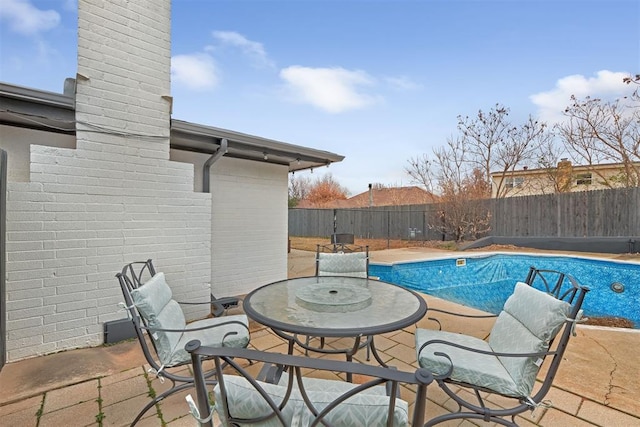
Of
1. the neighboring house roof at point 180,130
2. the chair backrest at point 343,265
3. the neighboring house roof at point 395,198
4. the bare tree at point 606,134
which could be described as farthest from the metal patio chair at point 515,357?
the neighboring house roof at point 395,198

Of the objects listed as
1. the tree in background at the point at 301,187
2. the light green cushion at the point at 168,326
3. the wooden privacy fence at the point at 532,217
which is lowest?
the light green cushion at the point at 168,326

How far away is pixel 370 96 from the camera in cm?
959

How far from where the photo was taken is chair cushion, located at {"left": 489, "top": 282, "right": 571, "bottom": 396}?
1.55m

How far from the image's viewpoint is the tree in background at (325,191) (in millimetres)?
27734

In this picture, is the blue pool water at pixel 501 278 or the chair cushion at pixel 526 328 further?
the blue pool water at pixel 501 278

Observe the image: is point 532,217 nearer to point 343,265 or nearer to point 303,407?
point 343,265

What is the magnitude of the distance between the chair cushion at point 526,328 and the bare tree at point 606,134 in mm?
11567

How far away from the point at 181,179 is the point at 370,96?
308 inches

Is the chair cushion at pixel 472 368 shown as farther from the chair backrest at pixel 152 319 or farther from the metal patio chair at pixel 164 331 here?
the chair backrest at pixel 152 319

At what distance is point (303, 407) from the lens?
0.95m

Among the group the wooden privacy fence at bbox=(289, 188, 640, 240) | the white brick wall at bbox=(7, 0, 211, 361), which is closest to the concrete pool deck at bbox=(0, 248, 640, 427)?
the white brick wall at bbox=(7, 0, 211, 361)

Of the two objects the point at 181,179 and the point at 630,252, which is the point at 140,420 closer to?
the point at 181,179

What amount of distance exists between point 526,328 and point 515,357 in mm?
208

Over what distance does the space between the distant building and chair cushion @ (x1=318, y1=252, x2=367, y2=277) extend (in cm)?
1244
